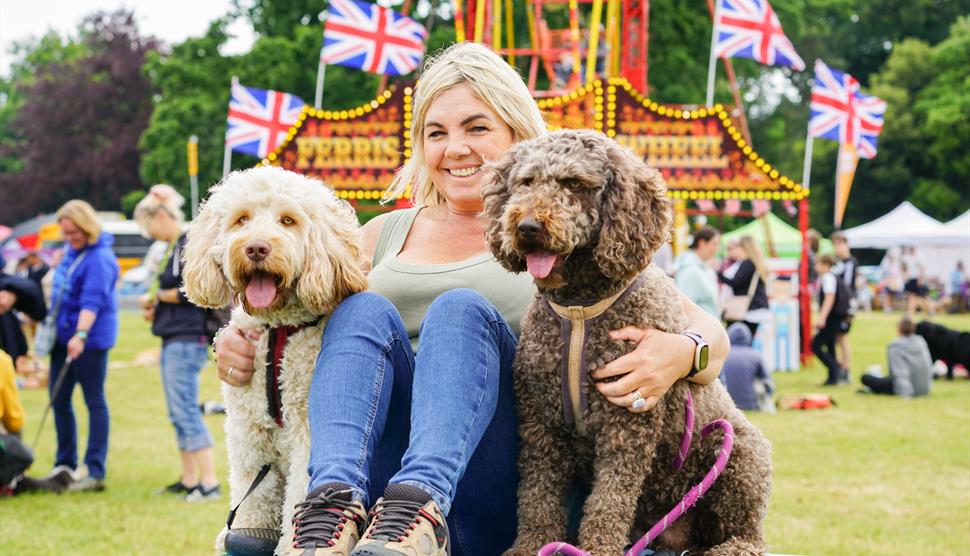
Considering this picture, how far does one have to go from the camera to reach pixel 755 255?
1173cm

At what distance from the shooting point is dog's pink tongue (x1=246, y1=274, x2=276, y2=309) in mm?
2693

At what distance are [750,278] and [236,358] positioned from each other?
9.72 meters

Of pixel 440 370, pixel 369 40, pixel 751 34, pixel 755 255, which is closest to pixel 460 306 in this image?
pixel 440 370

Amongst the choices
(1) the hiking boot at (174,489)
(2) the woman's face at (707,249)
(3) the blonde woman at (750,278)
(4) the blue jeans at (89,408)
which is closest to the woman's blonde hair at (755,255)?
(3) the blonde woman at (750,278)

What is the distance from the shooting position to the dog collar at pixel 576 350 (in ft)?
7.85

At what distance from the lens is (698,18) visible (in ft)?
80.7

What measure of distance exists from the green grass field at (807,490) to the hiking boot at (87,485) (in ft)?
0.31

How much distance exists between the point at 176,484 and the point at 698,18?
2101cm

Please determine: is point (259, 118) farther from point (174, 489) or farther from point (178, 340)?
point (178, 340)

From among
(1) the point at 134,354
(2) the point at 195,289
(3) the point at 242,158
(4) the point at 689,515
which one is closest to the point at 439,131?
(2) the point at 195,289

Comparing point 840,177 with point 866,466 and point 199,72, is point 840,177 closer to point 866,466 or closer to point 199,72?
point 866,466

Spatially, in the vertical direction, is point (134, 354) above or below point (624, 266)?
below

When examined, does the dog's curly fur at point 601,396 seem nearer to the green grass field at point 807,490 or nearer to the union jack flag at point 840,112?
the green grass field at point 807,490

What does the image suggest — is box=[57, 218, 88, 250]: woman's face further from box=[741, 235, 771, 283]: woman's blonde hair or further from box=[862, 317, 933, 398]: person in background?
box=[862, 317, 933, 398]: person in background
